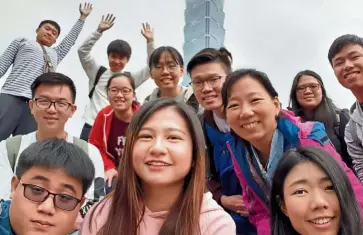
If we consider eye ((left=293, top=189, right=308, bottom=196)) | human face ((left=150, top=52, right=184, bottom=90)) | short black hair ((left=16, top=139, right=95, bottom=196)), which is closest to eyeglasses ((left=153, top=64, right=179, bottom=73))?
human face ((left=150, top=52, right=184, bottom=90))

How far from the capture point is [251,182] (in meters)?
2.99

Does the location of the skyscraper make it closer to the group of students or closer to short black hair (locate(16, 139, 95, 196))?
the group of students

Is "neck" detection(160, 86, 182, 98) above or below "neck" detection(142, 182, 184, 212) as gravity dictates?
above

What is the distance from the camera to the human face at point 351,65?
351 centimetres

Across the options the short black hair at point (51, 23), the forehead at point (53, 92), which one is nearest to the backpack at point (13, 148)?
the forehead at point (53, 92)


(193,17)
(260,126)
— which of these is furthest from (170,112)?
(193,17)

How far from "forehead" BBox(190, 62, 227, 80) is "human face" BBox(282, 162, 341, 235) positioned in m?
1.62

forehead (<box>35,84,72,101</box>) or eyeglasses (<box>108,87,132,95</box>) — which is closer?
forehead (<box>35,84,72,101</box>)

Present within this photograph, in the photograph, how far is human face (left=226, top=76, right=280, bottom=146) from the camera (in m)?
2.78

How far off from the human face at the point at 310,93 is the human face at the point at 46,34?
12.0 ft

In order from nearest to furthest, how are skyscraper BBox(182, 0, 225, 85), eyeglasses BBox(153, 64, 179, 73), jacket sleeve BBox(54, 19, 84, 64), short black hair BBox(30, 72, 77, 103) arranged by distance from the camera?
short black hair BBox(30, 72, 77, 103), eyeglasses BBox(153, 64, 179, 73), jacket sleeve BBox(54, 19, 84, 64), skyscraper BBox(182, 0, 225, 85)

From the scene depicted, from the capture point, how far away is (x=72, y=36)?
19.1 ft

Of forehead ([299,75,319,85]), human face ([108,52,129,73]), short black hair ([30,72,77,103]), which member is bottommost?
short black hair ([30,72,77,103])

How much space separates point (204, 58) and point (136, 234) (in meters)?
2.05
